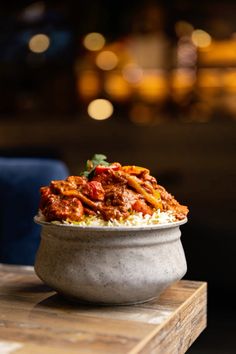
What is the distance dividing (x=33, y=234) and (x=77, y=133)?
12.2 feet

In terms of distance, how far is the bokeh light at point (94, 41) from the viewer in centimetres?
712

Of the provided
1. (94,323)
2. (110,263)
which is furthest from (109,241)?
(94,323)

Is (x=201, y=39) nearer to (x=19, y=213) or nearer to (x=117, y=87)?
(x=117, y=87)

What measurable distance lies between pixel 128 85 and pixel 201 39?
91 centimetres

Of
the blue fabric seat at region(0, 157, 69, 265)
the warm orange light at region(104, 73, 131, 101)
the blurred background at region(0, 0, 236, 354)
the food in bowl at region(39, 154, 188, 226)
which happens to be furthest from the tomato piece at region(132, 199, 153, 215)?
the warm orange light at region(104, 73, 131, 101)

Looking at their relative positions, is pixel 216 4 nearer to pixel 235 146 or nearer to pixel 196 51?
→ pixel 196 51

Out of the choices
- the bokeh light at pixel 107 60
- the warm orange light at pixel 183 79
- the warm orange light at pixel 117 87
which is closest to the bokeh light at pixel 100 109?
A: the warm orange light at pixel 117 87

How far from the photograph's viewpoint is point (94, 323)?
3.61 feet

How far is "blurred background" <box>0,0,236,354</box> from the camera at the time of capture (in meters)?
5.35

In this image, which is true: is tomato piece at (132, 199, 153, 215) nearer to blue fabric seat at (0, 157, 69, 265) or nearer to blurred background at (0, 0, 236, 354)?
blue fabric seat at (0, 157, 69, 265)

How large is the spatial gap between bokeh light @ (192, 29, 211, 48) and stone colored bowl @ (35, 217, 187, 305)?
226 inches

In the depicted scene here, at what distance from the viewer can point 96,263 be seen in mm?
1166

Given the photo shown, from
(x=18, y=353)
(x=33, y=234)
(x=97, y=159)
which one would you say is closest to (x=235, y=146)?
(x=33, y=234)

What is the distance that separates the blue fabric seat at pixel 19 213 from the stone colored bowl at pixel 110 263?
1.05 metres
